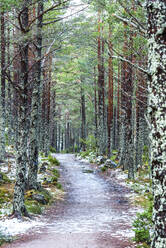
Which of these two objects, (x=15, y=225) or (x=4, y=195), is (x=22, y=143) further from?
(x=4, y=195)

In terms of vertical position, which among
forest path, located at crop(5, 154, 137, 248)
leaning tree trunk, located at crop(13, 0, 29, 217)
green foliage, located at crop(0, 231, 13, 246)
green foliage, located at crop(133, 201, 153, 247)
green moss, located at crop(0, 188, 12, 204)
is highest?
leaning tree trunk, located at crop(13, 0, 29, 217)

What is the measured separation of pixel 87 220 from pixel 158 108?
576 centimetres

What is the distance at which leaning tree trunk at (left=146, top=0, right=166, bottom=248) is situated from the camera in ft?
Answer: 11.6

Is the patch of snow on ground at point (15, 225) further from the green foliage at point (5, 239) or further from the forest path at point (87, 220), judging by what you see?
the forest path at point (87, 220)

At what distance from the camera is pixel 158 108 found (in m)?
3.69

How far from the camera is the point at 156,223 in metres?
3.58

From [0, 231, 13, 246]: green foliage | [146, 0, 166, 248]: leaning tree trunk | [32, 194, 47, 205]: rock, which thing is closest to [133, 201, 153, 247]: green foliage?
[146, 0, 166, 248]: leaning tree trunk

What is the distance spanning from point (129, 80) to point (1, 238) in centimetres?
1021

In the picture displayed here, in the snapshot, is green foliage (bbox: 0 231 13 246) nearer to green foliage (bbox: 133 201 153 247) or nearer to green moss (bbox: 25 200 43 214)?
green moss (bbox: 25 200 43 214)

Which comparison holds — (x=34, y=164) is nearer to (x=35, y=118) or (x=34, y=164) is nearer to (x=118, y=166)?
(x=35, y=118)

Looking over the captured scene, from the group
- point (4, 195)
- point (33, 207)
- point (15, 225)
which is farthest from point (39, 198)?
point (15, 225)

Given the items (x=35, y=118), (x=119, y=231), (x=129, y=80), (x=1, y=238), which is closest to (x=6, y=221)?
(x=1, y=238)

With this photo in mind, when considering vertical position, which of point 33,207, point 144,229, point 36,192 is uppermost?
point 144,229

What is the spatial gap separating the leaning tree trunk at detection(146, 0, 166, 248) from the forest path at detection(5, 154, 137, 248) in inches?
107
